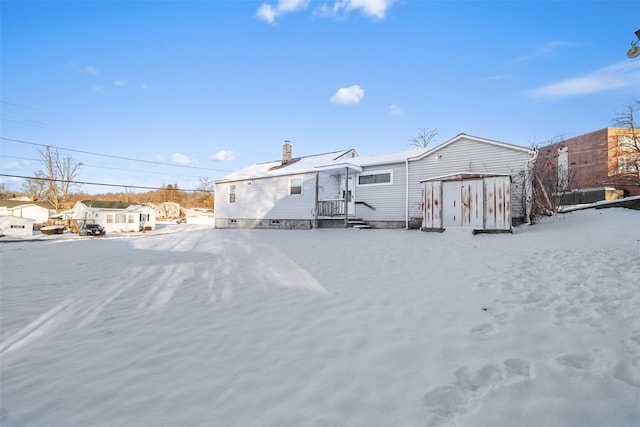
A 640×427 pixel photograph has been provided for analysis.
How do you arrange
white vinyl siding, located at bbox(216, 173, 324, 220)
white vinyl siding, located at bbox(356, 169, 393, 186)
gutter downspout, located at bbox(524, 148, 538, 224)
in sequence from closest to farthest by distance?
gutter downspout, located at bbox(524, 148, 538, 224), white vinyl siding, located at bbox(356, 169, 393, 186), white vinyl siding, located at bbox(216, 173, 324, 220)

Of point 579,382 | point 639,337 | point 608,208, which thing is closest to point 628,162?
point 608,208

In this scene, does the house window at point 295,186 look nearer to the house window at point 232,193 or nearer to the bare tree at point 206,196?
the house window at point 232,193

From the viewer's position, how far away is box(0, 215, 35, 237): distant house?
106 ft

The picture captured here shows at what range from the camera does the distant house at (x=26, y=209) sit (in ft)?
131

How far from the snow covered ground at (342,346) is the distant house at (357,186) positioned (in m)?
6.57

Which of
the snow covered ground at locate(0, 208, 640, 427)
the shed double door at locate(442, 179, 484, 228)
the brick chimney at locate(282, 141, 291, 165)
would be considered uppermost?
the brick chimney at locate(282, 141, 291, 165)

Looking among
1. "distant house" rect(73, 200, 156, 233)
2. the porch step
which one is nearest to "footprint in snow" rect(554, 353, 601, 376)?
the porch step

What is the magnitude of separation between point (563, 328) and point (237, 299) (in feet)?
14.2

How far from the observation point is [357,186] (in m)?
15.7

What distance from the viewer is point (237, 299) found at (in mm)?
4863

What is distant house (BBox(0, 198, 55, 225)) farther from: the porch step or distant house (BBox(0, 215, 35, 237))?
the porch step

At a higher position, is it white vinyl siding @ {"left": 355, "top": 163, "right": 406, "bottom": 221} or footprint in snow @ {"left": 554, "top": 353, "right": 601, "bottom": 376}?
white vinyl siding @ {"left": 355, "top": 163, "right": 406, "bottom": 221}

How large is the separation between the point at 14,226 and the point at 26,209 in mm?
12307

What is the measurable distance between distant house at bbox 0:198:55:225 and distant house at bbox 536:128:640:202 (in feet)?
→ 183
